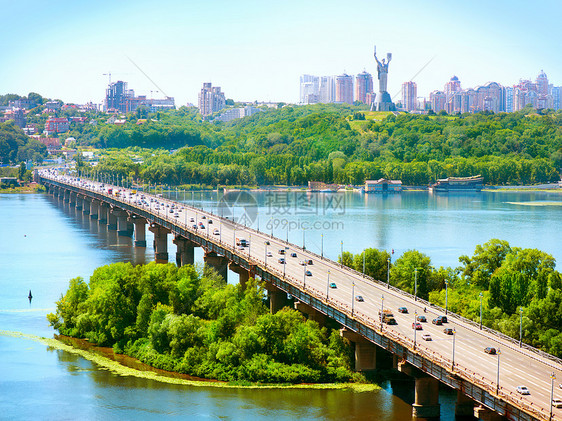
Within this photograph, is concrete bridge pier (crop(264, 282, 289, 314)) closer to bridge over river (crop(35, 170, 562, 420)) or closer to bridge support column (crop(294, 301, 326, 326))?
bridge over river (crop(35, 170, 562, 420))

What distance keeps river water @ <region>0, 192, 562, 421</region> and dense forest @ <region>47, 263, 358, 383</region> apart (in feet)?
4.80

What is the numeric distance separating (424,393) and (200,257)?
37.8 metres

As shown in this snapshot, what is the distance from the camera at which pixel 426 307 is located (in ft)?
115

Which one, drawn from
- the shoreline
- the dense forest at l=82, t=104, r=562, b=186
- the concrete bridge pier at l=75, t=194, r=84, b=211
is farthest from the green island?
the dense forest at l=82, t=104, r=562, b=186

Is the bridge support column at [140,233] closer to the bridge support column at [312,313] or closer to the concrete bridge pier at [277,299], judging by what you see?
the concrete bridge pier at [277,299]

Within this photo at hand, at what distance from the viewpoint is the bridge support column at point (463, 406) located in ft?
93.1

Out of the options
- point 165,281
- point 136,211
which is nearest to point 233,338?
point 165,281

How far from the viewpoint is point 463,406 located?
2842 centimetres

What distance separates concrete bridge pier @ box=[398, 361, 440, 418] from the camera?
28453 mm

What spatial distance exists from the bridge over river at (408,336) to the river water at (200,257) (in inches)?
91.7

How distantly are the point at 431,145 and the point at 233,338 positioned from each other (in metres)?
152

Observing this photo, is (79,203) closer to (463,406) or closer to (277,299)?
(277,299)

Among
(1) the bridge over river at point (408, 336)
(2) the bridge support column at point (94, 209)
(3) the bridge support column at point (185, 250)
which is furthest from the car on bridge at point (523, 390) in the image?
(2) the bridge support column at point (94, 209)

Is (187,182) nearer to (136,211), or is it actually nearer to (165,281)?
(136,211)
